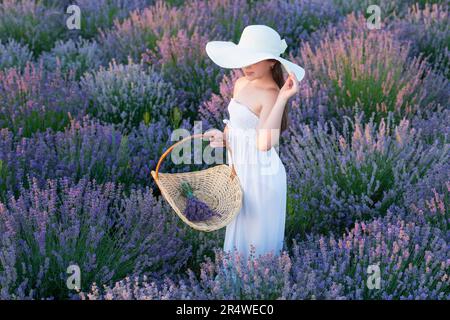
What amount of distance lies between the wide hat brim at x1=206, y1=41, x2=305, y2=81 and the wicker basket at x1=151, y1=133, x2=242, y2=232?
40 centimetres

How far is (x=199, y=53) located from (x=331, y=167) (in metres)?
2.22

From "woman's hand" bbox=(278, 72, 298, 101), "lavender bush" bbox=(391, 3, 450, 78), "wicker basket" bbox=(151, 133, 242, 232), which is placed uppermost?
"woman's hand" bbox=(278, 72, 298, 101)

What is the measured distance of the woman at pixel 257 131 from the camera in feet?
9.86

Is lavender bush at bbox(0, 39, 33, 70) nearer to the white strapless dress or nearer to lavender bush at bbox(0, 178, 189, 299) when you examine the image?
lavender bush at bbox(0, 178, 189, 299)

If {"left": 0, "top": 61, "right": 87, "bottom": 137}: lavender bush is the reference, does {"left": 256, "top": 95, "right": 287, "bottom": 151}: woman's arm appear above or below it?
above

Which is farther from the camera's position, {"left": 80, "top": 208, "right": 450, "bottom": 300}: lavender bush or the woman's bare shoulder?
the woman's bare shoulder

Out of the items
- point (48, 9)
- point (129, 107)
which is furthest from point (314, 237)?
point (48, 9)

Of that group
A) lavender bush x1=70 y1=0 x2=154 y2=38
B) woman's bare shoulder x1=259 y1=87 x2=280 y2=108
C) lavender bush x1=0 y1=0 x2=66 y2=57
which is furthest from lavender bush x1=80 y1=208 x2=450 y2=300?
lavender bush x1=70 y1=0 x2=154 y2=38

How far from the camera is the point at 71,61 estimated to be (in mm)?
6160

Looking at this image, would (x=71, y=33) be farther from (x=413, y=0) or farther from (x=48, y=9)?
(x=413, y=0)

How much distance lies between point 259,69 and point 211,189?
2.27 feet

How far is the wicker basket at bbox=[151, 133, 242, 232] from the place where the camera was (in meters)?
3.12

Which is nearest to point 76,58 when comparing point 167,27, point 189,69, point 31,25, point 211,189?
point 167,27

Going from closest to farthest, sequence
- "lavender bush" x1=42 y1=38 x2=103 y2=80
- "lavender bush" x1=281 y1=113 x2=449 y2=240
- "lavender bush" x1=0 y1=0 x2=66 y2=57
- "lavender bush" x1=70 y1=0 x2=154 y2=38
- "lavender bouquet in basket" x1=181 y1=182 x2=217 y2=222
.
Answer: "lavender bouquet in basket" x1=181 y1=182 x2=217 y2=222 < "lavender bush" x1=281 y1=113 x2=449 y2=240 < "lavender bush" x1=42 y1=38 x2=103 y2=80 < "lavender bush" x1=0 y1=0 x2=66 y2=57 < "lavender bush" x1=70 y1=0 x2=154 y2=38
